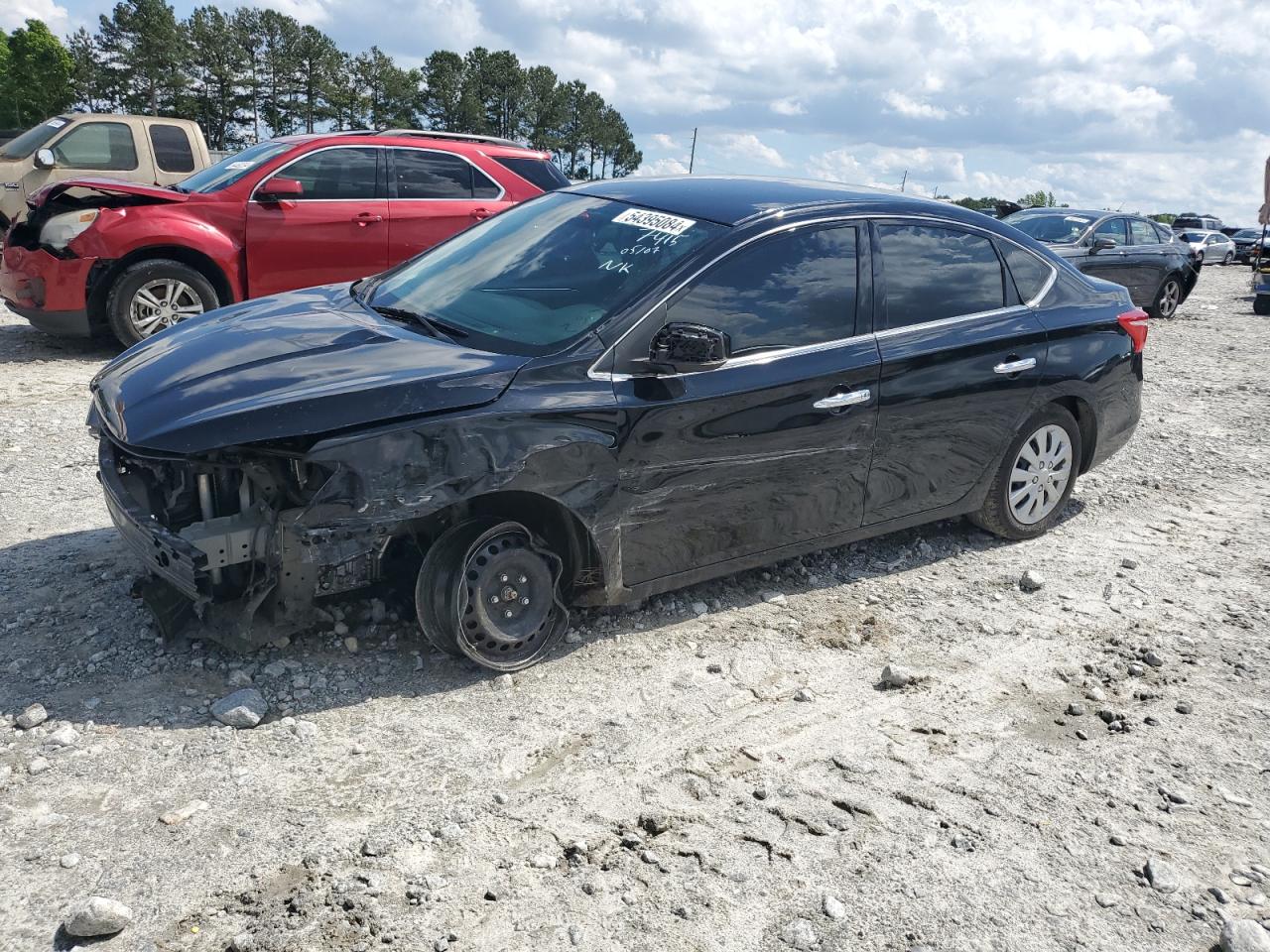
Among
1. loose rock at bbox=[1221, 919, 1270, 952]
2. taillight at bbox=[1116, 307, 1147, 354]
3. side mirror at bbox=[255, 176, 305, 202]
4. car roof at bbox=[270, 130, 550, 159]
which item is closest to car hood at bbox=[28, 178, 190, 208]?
side mirror at bbox=[255, 176, 305, 202]

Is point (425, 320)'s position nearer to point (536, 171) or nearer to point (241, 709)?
point (241, 709)

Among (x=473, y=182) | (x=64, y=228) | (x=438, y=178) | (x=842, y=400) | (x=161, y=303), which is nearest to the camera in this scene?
(x=842, y=400)

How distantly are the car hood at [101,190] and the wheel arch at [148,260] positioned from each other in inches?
17.1

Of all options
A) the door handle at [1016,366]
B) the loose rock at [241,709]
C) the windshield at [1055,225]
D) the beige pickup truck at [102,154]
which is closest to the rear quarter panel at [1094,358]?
the door handle at [1016,366]

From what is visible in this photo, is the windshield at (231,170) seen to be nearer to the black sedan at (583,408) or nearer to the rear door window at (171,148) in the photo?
the rear door window at (171,148)

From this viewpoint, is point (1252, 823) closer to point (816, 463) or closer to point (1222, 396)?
point (816, 463)

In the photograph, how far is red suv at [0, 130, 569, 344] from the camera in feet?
26.4

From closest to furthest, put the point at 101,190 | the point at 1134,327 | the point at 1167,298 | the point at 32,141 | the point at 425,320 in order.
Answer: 1. the point at 425,320
2. the point at 1134,327
3. the point at 101,190
4. the point at 32,141
5. the point at 1167,298

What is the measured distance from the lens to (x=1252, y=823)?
10.8 feet

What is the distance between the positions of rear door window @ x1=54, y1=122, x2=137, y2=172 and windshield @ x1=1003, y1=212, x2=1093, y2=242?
36.8 feet

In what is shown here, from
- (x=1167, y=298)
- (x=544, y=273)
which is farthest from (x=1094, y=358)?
(x=1167, y=298)

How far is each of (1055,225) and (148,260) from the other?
11.7 meters

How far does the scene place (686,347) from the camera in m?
3.77

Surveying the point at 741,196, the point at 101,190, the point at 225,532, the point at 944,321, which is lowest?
the point at 225,532
